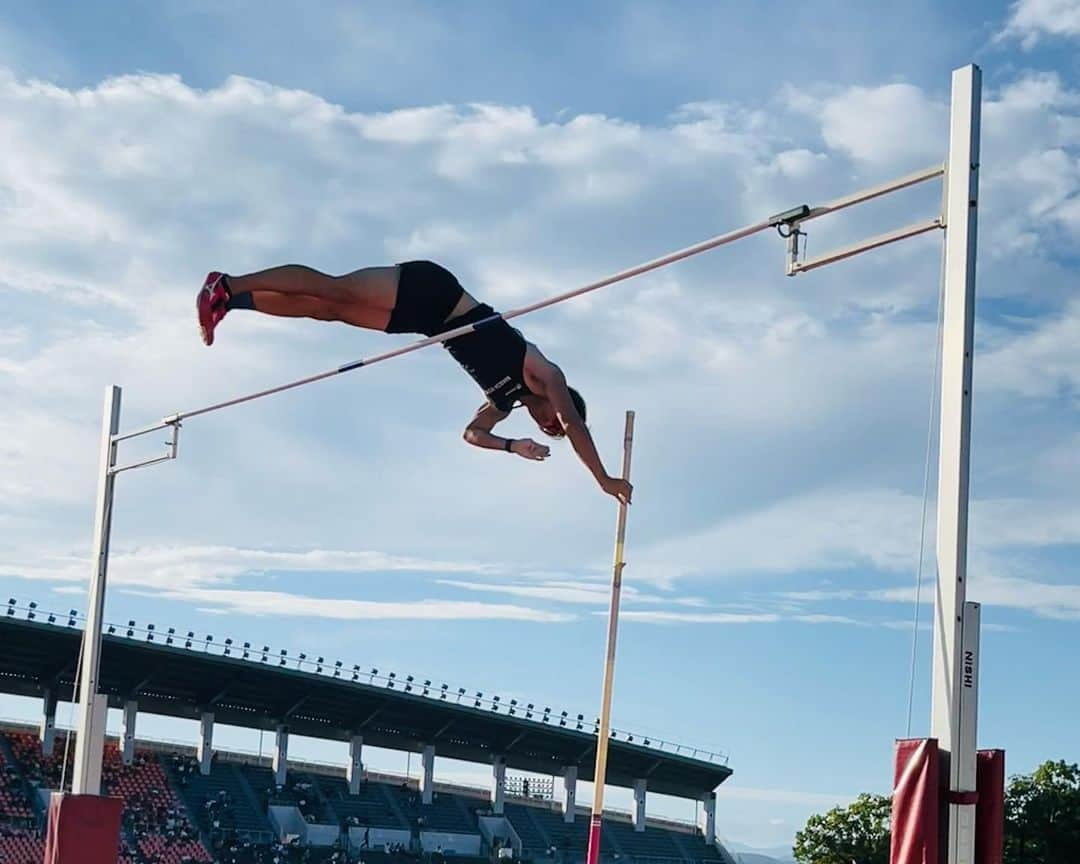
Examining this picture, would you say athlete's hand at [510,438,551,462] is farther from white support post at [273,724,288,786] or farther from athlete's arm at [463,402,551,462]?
white support post at [273,724,288,786]

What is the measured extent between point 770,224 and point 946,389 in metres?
1.32

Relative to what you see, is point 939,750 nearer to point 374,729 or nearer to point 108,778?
point 108,778

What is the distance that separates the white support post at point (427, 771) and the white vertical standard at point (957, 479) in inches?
1167

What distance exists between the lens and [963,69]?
5340 millimetres

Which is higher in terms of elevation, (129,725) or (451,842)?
(129,725)

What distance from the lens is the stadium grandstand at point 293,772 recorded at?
90.4 ft

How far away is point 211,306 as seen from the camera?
6.59 meters

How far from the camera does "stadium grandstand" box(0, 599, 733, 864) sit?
90.4 feet

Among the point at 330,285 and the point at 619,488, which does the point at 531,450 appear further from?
the point at 330,285

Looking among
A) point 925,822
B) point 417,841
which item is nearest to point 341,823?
point 417,841

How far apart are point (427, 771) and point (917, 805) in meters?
29.9

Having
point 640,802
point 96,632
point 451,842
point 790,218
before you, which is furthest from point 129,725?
point 790,218

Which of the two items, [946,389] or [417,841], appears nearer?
[946,389]

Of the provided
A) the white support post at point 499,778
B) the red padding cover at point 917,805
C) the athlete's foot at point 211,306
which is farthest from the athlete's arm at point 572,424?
the white support post at point 499,778
